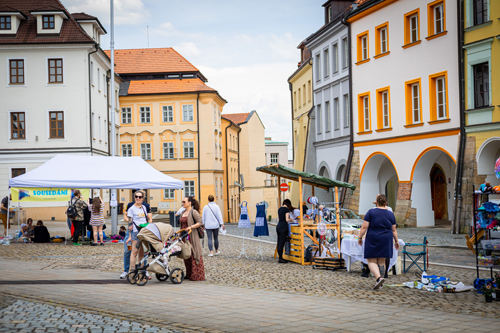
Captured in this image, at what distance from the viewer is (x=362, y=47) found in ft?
108

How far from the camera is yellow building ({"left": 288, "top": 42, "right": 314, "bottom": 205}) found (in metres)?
44.4

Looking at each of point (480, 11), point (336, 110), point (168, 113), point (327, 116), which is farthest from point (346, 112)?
point (168, 113)

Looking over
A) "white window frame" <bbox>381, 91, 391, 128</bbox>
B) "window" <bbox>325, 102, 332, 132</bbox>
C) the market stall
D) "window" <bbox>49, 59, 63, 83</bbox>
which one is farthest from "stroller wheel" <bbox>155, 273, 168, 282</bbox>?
"window" <bbox>49, 59, 63, 83</bbox>

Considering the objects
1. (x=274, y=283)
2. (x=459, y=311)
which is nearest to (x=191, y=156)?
(x=274, y=283)

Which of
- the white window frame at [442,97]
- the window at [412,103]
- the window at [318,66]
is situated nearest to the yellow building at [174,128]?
the window at [318,66]

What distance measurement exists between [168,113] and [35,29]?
17.3m

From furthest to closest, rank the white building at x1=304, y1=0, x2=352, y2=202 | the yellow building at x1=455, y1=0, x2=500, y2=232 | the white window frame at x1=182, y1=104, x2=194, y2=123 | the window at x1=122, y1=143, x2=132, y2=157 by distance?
the window at x1=122, y1=143, x2=132, y2=157
the white window frame at x1=182, y1=104, x2=194, y2=123
the white building at x1=304, y1=0, x2=352, y2=202
the yellow building at x1=455, y1=0, x2=500, y2=232

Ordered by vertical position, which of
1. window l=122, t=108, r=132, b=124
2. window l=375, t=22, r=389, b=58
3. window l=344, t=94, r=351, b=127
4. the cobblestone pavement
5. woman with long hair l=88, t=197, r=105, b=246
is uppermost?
window l=375, t=22, r=389, b=58

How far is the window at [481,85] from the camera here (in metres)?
24.5

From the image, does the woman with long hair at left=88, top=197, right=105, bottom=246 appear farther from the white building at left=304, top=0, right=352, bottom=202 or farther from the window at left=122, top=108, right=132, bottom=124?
the window at left=122, top=108, right=132, bottom=124

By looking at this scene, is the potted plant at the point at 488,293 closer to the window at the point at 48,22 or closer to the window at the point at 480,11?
the window at the point at 480,11

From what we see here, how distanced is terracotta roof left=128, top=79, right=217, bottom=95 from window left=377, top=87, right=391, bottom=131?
26.3m

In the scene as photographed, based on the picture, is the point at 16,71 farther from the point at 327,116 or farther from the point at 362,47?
the point at 362,47

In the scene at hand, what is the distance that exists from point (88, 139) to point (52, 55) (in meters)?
6.20
